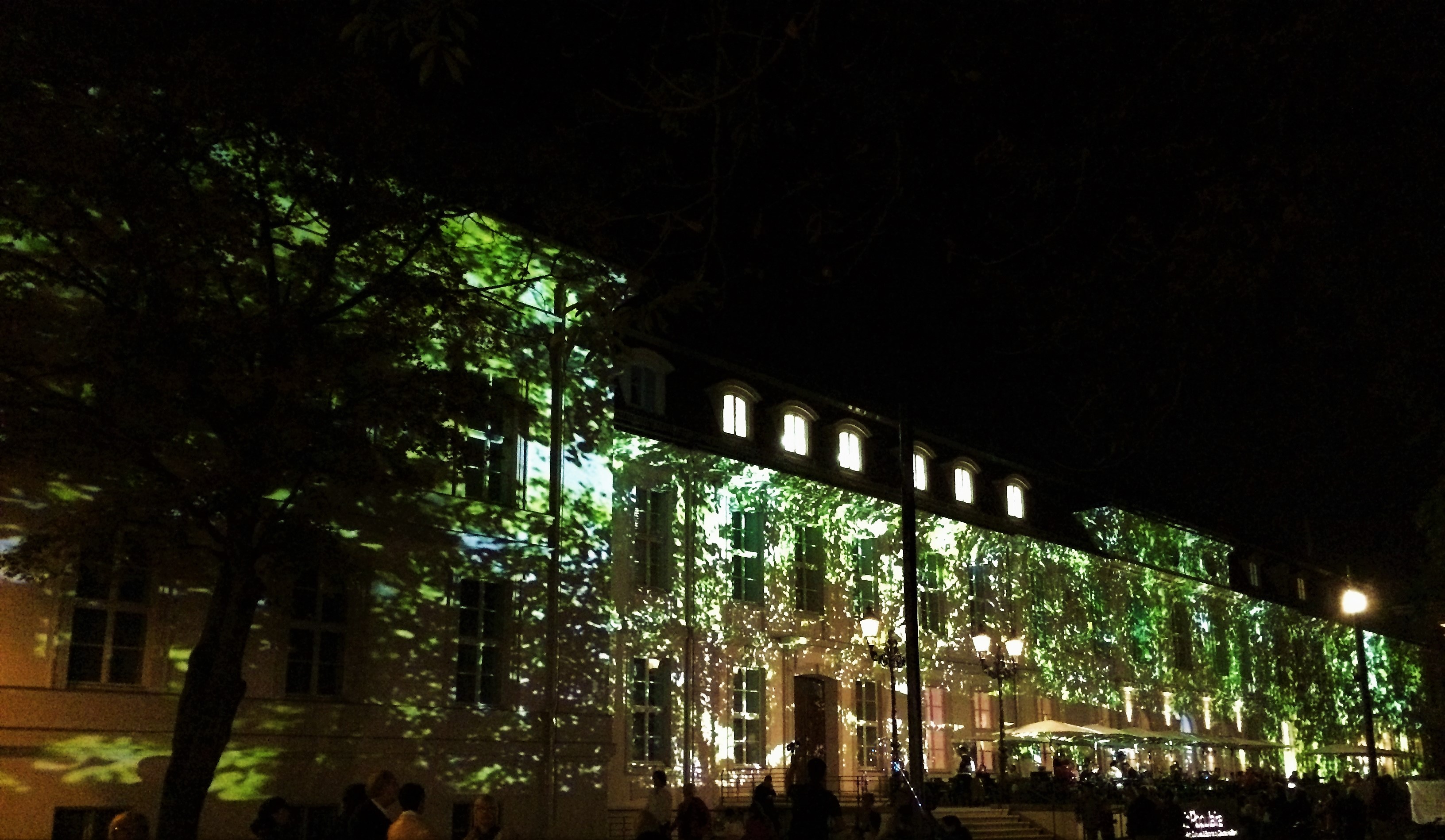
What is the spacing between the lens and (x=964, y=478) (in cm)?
3869

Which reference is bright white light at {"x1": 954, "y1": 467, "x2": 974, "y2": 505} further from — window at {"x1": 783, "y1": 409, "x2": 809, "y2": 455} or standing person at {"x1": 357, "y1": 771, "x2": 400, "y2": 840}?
standing person at {"x1": 357, "y1": 771, "x2": 400, "y2": 840}

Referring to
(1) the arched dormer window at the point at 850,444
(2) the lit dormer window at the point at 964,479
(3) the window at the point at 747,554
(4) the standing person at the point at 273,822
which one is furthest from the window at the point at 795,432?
(4) the standing person at the point at 273,822

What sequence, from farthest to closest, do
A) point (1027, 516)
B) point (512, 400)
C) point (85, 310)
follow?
point (1027, 516) < point (512, 400) < point (85, 310)

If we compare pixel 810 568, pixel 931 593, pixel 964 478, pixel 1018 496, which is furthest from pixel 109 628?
pixel 1018 496

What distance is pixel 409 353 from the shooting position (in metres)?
16.2

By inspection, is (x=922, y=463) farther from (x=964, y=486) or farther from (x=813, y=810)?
(x=813, y=810)

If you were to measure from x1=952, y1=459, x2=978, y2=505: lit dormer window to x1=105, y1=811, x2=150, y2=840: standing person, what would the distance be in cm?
2897

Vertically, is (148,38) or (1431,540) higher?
(148,38)

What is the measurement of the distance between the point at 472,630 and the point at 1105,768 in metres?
27.8

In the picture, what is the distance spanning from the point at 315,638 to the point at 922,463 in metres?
20.7

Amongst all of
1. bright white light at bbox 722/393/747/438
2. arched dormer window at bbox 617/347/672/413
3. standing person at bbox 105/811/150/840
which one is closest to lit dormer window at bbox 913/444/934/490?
bright white light at bbox 722/393/747/438

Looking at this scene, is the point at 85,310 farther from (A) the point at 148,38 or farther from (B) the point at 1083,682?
(B) the point at 1083,682

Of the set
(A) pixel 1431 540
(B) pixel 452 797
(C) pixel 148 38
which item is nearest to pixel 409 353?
(C) pixel 148 38

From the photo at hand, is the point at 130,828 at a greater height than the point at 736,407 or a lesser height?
lesser
